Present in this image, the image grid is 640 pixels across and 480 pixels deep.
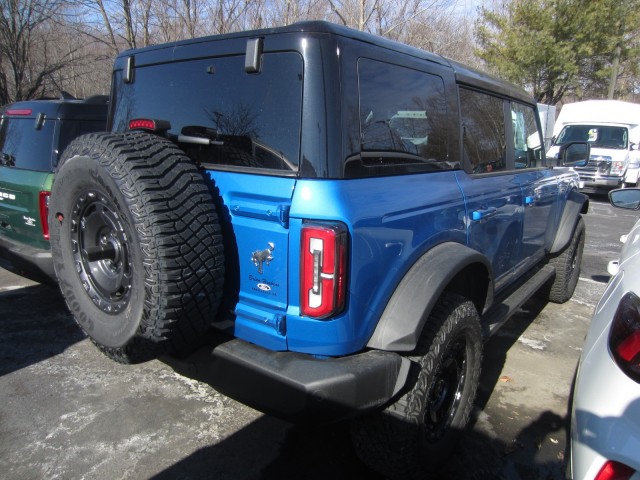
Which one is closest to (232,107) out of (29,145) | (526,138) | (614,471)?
(614,471)

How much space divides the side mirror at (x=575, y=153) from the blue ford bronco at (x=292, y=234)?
8.65 ft

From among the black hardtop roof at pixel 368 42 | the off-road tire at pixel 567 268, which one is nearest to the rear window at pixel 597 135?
the off-road tire at pixel 567 268

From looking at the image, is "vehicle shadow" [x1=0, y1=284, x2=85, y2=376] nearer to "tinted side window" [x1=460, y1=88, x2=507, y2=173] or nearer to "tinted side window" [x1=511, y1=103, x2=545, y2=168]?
"tinted side window" [x1=460, y1=88, x2=507, y2=173]

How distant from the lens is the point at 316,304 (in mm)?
1898

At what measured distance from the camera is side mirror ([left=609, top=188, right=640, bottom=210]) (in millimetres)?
3318

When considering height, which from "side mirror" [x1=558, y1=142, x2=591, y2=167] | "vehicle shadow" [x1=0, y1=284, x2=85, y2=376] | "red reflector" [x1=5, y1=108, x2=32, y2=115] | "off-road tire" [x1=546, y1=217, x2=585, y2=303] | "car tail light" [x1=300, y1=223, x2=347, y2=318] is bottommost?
"vehicle shadow" [x1=0, y1=284, x2=85, y2=376]

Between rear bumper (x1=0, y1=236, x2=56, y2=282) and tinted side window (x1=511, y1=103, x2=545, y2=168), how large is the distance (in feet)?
12.5

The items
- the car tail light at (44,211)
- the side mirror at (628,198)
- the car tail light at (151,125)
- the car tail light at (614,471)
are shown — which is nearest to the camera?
the car tail light at (614,471)

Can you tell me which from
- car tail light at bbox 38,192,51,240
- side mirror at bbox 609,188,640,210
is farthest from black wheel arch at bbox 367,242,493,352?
car tail light at bbox 38,192,51,240

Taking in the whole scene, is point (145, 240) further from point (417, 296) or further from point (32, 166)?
point (32, 166)

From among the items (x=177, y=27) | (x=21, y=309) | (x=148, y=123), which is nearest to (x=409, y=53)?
(x=148, y=123)

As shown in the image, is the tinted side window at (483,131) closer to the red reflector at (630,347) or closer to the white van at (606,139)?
the red reflector at (630,347)

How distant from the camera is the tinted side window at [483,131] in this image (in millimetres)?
2924

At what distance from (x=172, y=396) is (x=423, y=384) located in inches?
70.4
